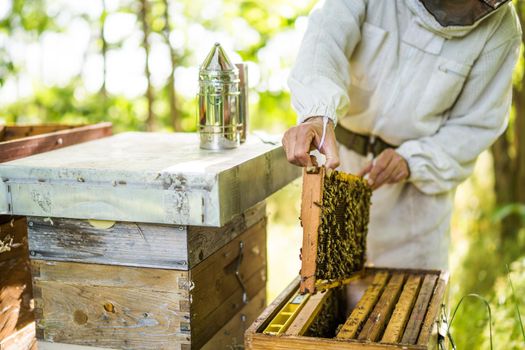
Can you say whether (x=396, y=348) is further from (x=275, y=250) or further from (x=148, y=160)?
(x=275, y=250)

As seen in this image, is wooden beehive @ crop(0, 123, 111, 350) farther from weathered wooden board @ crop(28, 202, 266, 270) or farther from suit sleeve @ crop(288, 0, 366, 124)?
suit sleeve @ crop(288, 0, 366, 124)

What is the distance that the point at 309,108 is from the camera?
5.84ft

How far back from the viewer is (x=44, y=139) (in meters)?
1.92

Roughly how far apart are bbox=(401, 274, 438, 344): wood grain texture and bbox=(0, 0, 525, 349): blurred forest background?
4.92 feet

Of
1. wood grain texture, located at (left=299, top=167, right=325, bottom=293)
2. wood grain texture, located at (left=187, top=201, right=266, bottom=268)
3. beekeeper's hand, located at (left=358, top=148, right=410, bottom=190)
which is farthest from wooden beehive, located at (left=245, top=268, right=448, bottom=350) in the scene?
beekeeper's hand, located at (left=358, top=148, right=410, bottom=190)

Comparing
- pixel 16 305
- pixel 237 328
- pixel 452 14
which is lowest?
pixel 237 328

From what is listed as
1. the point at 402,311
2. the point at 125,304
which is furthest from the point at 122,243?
the point at 402,311

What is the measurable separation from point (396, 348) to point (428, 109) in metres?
1.16

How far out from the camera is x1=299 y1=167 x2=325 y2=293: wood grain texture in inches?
58.5

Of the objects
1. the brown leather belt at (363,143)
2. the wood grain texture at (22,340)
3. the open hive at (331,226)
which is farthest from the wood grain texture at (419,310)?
the wood grain texture at (22,340)

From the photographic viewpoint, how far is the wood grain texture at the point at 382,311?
1.46 m

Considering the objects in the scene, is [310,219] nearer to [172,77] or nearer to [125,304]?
[125,304]

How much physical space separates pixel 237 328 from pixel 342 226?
50cm

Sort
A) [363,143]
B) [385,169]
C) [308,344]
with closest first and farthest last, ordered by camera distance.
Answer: [308,344] → [385,169] → [363,143]
